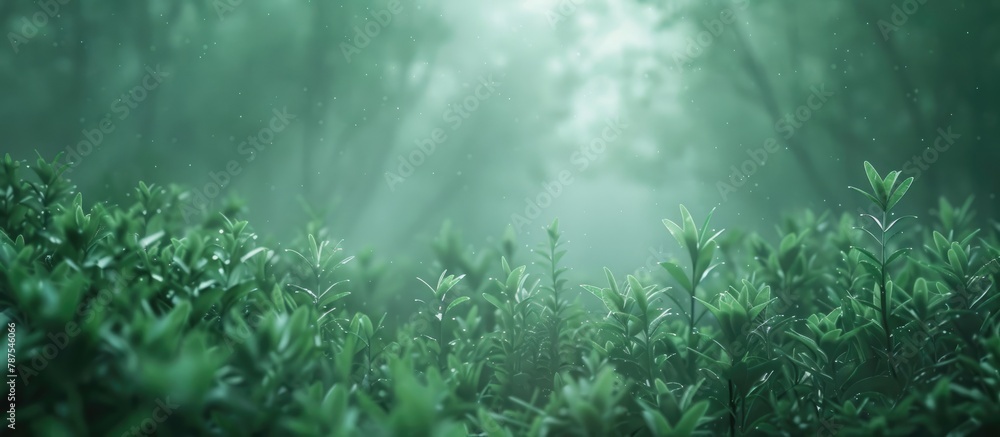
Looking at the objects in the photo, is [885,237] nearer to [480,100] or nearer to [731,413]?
[731,413]

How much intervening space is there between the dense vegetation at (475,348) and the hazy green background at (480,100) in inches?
246

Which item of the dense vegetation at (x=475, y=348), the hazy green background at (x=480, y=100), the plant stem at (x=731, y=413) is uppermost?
the hazy green background at (x=480, y=100)

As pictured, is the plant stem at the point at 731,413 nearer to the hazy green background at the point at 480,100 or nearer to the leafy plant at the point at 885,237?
the leafy plant at the point at 885,237

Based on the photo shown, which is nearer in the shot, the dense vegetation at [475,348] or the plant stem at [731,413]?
the dense vegetation at [475,348]

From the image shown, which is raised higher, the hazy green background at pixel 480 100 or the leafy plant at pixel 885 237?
the hazy green background at pixel 480 100

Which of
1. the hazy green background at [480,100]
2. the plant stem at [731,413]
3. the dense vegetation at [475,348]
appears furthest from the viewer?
the hazy green background at [480,100]

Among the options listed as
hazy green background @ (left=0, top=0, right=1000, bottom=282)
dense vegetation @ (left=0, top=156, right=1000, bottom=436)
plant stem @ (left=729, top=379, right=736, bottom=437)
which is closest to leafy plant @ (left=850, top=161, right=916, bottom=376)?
dense vegetation @ (left=0, top=156, right=1000, bottom=436)

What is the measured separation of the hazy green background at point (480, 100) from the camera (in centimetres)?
946

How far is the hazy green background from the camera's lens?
9461 mm

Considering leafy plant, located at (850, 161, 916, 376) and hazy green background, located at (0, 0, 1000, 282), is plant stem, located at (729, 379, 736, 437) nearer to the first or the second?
leafy plant, located at (850, 161, 916, 376)

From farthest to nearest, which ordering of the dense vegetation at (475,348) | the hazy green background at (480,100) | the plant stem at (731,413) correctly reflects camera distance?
the hazy green background at (480,100), the plant stem at (731,413), the dense vegetation at (475,348)

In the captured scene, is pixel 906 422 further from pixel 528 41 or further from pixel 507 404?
pixel 528 41

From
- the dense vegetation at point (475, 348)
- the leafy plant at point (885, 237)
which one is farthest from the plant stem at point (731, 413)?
the leafy plant at point (885, 237)

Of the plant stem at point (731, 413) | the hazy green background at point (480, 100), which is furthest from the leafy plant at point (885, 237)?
the hazy green background at point (480, 100)
